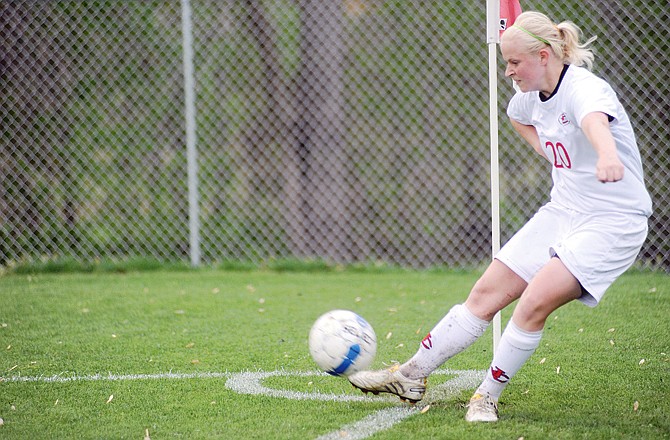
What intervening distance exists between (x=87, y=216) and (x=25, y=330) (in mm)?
2820

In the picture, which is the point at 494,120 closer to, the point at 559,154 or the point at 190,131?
the point at 559,154

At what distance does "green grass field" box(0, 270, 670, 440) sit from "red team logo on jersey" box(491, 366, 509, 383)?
0.58 feet

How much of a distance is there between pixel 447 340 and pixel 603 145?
1.23 m

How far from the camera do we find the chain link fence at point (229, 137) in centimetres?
776

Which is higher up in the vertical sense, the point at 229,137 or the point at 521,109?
the point at 521,109

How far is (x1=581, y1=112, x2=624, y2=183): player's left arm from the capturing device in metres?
2.86

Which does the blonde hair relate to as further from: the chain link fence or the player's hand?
the chain link fence

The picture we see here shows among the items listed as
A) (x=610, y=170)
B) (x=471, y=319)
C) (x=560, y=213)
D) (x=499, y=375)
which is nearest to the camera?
(x=610, y=170)

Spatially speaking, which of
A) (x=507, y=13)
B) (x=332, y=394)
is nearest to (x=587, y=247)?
(x=507, y=13)

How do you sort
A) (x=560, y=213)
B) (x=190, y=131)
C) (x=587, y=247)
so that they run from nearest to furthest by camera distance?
(x=587, y=247), (x=560, y=213), (x=190, y=131)

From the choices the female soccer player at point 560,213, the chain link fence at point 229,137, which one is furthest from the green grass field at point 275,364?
the chain link fence at point 229,137

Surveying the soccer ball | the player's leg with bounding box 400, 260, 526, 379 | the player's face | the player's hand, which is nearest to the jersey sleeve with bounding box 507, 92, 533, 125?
the player's face

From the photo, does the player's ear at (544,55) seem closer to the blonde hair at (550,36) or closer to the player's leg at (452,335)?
the blonde hair at (550,36)

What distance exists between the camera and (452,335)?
3689 mm
